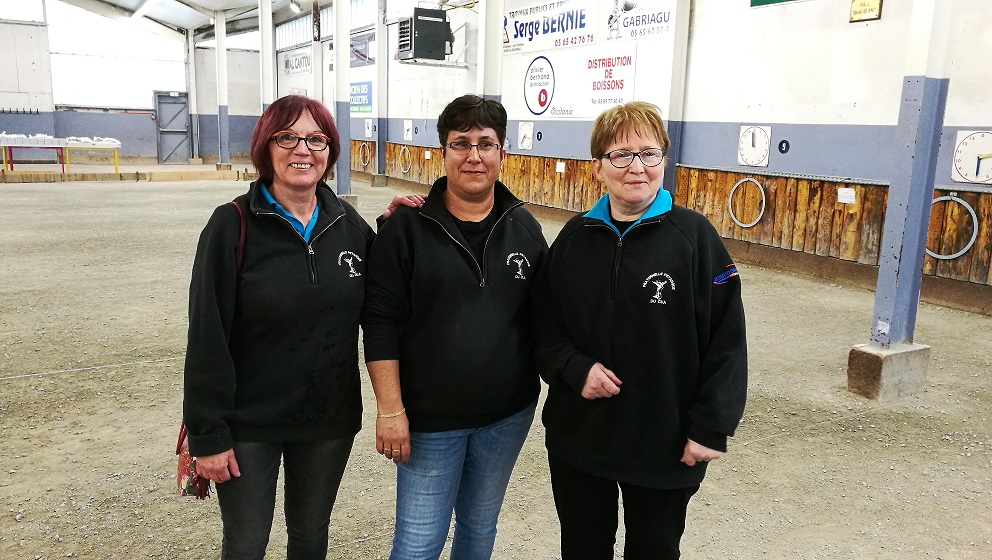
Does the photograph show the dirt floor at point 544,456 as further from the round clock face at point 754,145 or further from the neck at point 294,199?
the round clock face at point 754,145

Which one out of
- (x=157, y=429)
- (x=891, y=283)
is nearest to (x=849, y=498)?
(x=891, y=283)

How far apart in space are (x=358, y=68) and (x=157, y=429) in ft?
49.7

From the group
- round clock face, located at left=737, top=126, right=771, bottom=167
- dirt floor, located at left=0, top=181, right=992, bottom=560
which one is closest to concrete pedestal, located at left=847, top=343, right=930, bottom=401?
dirt floor, located at left=0, top=181, right=992, bottom=560

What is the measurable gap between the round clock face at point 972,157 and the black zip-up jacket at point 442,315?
5520 millimetres

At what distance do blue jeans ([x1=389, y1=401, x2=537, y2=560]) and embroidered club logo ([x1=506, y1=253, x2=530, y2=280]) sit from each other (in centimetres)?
36

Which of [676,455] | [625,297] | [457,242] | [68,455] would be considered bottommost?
[68,455]

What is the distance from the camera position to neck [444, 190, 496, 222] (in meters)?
1.74

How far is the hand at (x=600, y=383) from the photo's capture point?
164cm

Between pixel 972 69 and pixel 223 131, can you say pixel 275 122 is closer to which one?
pixel 972 69

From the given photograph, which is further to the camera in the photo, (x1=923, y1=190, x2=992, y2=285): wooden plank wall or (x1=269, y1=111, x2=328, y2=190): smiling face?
(x1=923, y1=190, x2=992, y2=285): wooden plank wall

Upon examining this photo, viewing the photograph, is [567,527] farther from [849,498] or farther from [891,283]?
[891,283]

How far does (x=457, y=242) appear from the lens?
1.68 meters

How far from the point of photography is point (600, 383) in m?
1.64

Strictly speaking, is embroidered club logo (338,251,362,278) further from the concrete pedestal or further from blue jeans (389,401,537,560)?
the concrete pedestal
